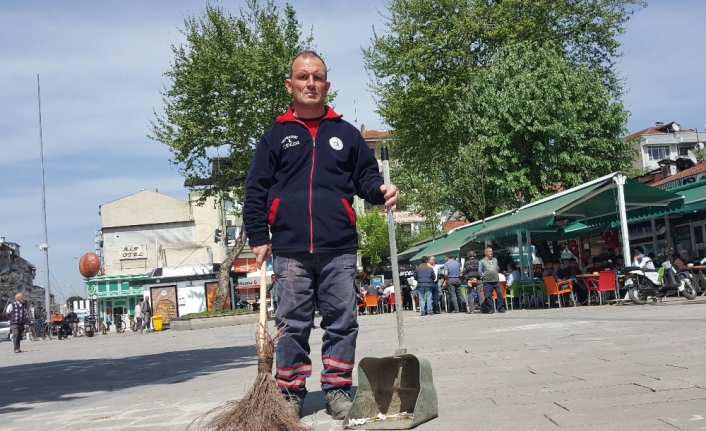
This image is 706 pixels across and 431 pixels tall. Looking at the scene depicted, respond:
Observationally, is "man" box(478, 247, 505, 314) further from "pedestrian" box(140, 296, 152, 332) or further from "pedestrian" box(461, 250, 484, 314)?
"pedestrian" box(140, 296, 152, 332)

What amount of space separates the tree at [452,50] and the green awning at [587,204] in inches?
467

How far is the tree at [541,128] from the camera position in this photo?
30.5 meters

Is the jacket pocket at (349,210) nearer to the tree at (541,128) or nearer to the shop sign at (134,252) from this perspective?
the tree at (541,128)

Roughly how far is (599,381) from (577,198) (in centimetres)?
1414

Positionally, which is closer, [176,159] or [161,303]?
[176,159]

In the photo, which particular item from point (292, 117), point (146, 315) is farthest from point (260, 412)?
point (146, 315)

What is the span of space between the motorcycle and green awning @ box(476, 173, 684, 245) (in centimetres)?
215

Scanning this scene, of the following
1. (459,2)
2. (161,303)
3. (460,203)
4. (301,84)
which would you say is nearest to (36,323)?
(161,303)

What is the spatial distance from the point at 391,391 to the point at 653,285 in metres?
14.2

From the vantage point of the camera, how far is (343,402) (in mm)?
4391

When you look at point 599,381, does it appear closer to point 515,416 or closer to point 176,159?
point 515,416

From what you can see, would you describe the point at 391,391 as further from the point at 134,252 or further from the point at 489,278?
the point at 134,252

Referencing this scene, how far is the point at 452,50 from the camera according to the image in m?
35.9

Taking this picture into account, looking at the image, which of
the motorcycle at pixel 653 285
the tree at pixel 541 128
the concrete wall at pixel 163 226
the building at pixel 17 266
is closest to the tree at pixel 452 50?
the tree at pixel 541 128
